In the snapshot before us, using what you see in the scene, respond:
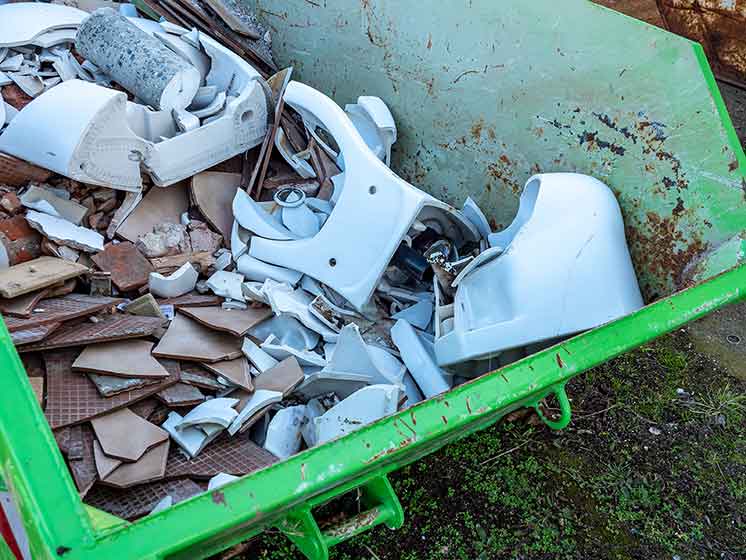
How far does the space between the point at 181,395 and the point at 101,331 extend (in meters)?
0.26

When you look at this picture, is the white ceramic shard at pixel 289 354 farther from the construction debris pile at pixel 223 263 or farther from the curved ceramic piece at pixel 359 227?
the curved ceramic piece at pixel 359 227

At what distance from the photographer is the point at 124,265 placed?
7.46 feet

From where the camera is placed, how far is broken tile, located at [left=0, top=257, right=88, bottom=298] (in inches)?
74.9

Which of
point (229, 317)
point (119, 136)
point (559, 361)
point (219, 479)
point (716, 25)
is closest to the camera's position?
point (559, 361)

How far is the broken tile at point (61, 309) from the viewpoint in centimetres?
185

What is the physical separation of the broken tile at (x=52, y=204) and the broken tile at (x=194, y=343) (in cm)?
49

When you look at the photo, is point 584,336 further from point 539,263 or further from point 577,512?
point 577,512

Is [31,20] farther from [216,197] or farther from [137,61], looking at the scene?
[216,197]

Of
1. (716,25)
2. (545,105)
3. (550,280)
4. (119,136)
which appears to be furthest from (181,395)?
(716,25)

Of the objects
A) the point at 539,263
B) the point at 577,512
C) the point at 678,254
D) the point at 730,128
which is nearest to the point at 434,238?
the point at 539,263

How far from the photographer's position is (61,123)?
2217 millimetres

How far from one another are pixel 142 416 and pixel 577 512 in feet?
4.81

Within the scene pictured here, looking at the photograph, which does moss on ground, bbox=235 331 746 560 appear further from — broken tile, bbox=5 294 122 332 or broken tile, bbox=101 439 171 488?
broken tile, bbox=5 294 122 332

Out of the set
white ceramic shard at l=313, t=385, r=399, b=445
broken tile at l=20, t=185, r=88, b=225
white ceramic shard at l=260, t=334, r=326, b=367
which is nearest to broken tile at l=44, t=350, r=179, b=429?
white ceramic shard at l=260, t=334, r=326, b=367
